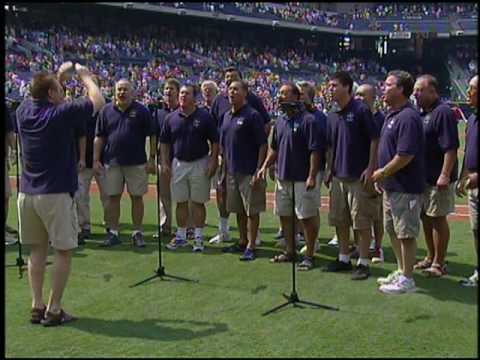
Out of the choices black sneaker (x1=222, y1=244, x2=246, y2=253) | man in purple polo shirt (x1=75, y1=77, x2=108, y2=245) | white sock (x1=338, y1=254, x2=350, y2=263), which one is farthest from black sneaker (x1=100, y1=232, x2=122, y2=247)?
white sock (x1=338, y1=254, x2=350, y2=263)

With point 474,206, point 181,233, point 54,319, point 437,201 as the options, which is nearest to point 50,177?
point 54,319

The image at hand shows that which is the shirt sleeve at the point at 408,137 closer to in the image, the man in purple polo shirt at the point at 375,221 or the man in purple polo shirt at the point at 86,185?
the man in purple polo shirt at the point at 375,221

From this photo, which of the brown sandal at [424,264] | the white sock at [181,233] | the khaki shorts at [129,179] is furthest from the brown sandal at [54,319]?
the brown sandal at [424,264]

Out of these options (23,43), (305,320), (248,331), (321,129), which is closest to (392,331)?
(305,320)

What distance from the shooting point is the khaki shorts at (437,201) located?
20.7 ft

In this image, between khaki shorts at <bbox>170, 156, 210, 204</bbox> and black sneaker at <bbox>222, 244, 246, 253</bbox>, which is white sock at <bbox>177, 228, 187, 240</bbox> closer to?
khaki shorts at <bbox>170, 156, 210, 204</bbox>

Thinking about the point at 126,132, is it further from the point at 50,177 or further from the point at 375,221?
the point at 375,221

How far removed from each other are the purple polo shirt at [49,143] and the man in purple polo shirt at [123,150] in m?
2.78

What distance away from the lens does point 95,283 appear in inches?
249

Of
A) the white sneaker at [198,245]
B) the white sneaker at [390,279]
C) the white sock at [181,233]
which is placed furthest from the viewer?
the white sock at [181,233]

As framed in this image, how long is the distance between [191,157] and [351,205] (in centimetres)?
219

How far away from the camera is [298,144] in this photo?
6797 millimetres

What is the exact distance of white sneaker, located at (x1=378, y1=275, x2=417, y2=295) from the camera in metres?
5.78

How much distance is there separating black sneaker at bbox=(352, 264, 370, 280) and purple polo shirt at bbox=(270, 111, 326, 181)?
1096 mm
